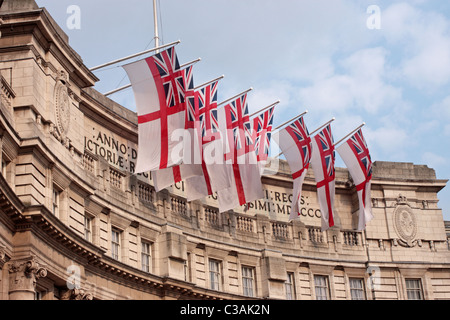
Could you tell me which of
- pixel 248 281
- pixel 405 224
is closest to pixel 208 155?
pixel 248 281

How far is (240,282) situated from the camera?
4959 centimetres

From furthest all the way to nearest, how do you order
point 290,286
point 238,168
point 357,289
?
point 357,289 < point 290,286 < point 238,168

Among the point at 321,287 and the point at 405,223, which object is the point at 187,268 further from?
the point at 405,223

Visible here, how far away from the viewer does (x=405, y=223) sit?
56781 millimetres

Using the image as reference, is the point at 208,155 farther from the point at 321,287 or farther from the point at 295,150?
the point at 321,287

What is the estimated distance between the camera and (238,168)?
45.5 meters

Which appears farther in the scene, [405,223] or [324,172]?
[405,223]

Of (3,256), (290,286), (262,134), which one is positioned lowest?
(3,256)

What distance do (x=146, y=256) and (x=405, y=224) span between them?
19770 mm

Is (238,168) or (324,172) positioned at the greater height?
(324,172)

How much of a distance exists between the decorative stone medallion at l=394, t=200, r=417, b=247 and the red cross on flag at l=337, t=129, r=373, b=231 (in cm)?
452

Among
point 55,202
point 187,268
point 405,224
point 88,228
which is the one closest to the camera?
point 55,202

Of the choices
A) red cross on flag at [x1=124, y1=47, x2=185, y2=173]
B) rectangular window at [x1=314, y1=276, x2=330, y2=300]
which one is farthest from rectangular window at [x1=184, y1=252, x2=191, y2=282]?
rectangular window at [x1=314, y1=276, x2=330, y2=300]
